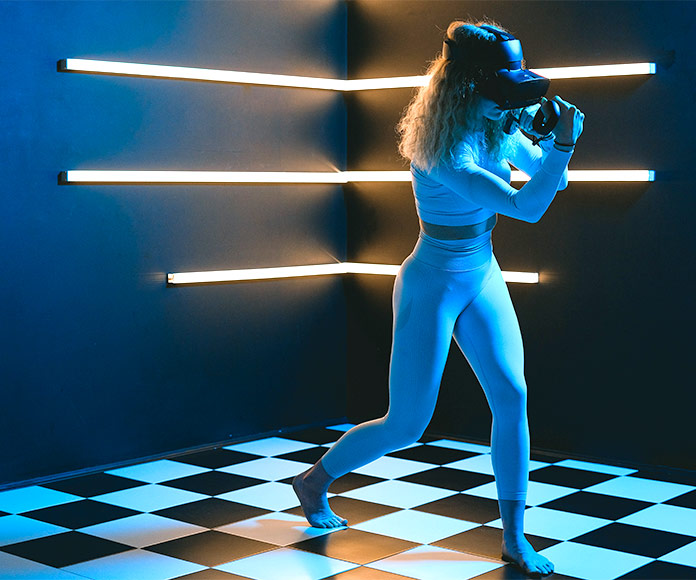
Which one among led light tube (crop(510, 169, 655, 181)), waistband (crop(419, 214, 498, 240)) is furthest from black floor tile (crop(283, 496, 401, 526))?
led light tube (crop(510, 169, 655, 181))

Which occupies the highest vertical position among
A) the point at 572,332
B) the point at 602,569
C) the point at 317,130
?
the point at 317,130

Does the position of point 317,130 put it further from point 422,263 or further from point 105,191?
point 422,263

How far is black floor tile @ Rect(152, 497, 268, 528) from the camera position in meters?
3.71

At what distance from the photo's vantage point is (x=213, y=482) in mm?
4234

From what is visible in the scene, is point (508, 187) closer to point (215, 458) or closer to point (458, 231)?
point (458, 231)

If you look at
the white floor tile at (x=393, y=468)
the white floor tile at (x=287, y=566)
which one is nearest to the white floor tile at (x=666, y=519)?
the white floor tile at (x=393, y=468)

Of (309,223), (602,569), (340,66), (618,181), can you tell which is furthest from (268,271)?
(602,569)

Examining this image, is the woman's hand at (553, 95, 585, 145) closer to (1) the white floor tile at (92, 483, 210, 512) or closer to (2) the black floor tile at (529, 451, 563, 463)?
(1) the white floor tile at (92, 483, 210, 512)

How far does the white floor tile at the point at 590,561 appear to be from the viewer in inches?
124

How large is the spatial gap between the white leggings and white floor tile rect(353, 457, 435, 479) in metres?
1.11

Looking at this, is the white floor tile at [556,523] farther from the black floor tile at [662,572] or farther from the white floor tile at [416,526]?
the black floor tile at [662,572]

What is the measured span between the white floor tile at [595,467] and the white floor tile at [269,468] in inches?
41.8

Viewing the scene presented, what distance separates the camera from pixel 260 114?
494 cm

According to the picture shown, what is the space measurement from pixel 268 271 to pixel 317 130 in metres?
0.74
